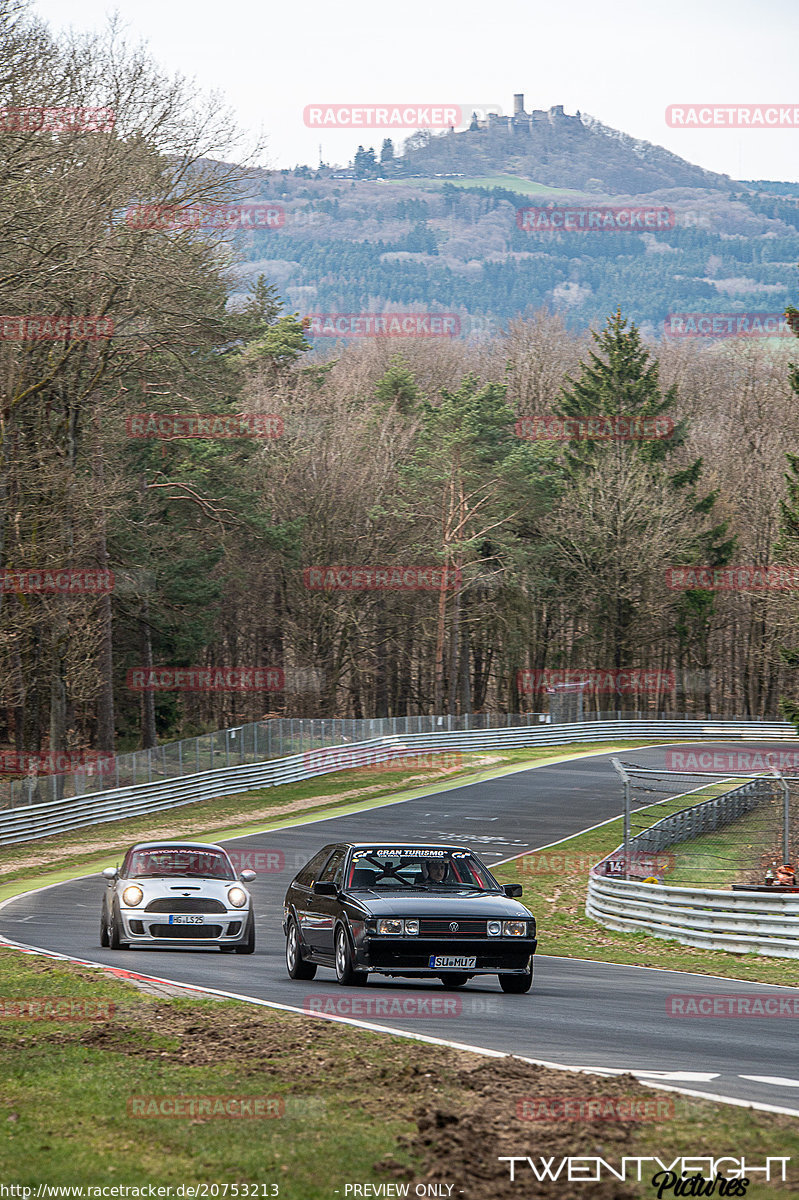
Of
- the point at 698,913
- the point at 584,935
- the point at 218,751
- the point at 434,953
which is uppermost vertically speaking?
the point at 434,953

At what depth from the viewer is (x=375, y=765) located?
180 feet

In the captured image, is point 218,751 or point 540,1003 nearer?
point 540,1003

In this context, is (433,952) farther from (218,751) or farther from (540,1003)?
(218,751)

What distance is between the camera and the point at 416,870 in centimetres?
1411

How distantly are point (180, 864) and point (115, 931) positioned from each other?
114 cm

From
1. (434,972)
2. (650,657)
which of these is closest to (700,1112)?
(434,972)

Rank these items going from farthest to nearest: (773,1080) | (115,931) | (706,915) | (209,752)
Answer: (209,752) < (706,915) < (115,931) < (773,1080)

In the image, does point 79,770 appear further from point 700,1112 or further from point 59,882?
point 700,1112

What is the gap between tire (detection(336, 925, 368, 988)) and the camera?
43.2 feet

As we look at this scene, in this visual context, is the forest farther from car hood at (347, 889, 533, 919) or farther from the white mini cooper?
car hood at (347, 889, 533, 919)

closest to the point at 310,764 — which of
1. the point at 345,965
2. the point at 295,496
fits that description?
the point at 295,496

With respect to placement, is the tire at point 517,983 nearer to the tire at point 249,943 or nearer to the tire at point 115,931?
the tire at point 249,943

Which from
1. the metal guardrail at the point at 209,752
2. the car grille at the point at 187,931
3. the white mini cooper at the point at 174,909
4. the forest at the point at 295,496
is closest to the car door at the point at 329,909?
the white mini cooper at the point at 174,909

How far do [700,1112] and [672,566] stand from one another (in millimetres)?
69275
